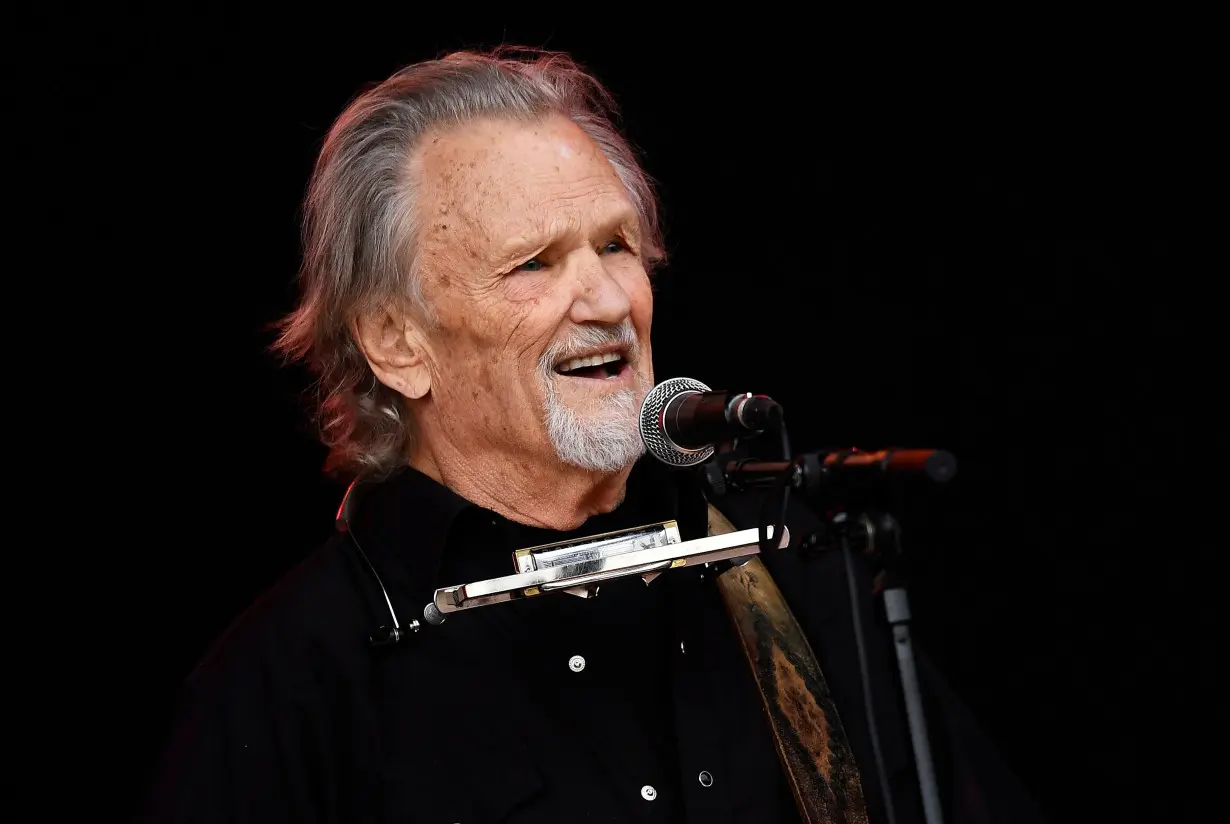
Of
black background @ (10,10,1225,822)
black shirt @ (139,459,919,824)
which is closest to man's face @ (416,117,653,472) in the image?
black shirt @ (139,459,919,824)

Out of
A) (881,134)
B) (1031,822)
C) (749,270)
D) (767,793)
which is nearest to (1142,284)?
(881,134)

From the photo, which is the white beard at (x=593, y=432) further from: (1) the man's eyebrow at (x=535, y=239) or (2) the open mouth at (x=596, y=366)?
(1) the man's eyebrow at (x=535, y=239)

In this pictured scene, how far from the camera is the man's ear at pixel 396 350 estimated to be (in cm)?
265

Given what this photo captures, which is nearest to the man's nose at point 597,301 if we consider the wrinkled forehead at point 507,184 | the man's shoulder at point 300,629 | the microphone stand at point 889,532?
the wrinkled forehead at point 507,184

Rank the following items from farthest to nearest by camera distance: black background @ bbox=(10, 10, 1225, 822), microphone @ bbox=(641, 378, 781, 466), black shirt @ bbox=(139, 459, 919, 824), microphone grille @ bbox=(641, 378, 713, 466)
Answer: black background @ bbox=(10, 10, 1225, 822)
black shirt @ bbox=(139, 459, 919, 824)
microphone grille @ bbox=(641, 378, 713, 466)
microphone @ bbox=(641, 378, 781, 466)

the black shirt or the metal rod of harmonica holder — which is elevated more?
the metal rod of harmonica holder

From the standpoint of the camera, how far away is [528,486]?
2.61 meters

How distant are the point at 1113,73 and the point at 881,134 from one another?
2.17 ft

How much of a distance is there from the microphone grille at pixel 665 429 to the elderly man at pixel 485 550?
410 mm

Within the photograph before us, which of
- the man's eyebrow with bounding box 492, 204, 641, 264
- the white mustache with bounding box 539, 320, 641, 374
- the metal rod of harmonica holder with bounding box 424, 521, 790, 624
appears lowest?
the metal rod of harmonica holder with bounding box 424, 521, 790, 624

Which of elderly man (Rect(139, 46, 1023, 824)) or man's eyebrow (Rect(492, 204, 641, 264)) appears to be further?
man's eyebrow (Rect(492, 204, 641, 264))

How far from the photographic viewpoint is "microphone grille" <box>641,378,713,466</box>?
1.98 metres

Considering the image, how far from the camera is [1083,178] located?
360 centimetres

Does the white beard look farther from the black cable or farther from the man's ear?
the black cable
